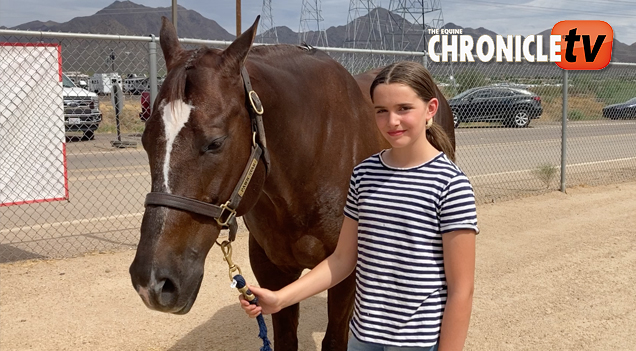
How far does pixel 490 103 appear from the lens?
12.7 m

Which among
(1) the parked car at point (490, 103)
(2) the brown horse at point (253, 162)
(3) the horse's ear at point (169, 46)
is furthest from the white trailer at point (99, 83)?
(3) the horse's ear at point (169, 46)

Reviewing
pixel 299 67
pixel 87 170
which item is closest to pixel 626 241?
pixel 299 67

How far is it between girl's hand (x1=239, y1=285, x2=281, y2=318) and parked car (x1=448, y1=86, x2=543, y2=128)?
9499 mm

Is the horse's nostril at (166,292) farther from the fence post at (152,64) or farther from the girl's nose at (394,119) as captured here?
the fence post at (152,64)

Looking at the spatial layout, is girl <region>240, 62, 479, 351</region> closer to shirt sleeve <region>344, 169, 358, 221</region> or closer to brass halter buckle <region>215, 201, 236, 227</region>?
shirt sleeve <region>344, 169, 358, 221</region>

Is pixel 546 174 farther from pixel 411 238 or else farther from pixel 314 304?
pixel 411 238

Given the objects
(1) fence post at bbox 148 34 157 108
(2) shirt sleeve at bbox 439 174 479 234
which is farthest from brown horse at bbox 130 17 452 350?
(1) fence post at bbox 148 34 157 108

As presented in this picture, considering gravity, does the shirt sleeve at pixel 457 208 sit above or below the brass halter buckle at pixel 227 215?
above

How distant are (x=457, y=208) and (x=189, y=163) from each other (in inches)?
38.4

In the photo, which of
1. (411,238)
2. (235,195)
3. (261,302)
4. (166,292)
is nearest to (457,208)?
(411,238)

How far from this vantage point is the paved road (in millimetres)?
6836

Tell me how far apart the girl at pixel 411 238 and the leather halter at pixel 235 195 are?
356mm

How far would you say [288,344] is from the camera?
11.7 feet

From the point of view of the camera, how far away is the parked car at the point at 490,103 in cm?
1169
